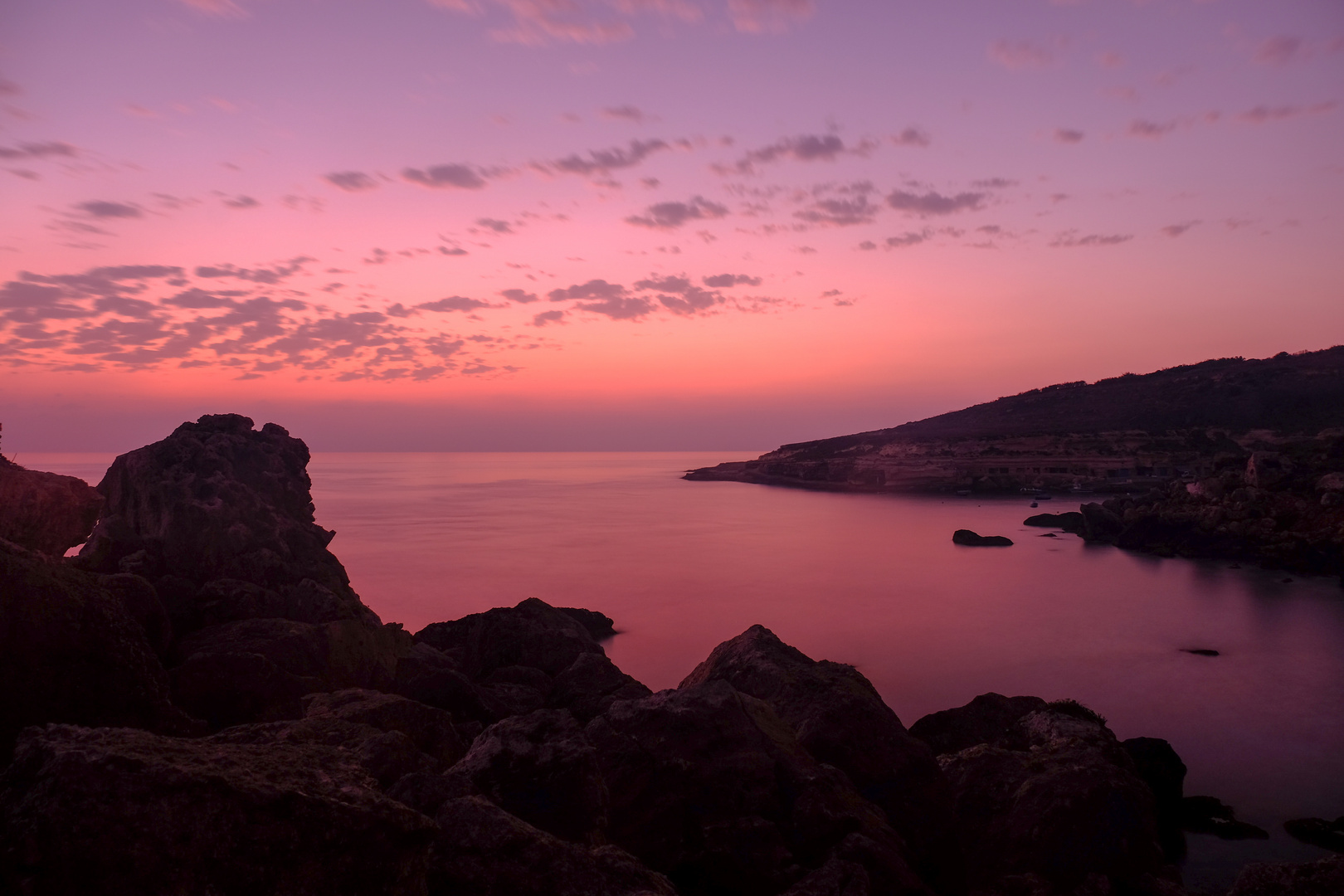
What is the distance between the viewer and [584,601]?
35.2m

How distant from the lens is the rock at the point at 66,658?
18.4 feet

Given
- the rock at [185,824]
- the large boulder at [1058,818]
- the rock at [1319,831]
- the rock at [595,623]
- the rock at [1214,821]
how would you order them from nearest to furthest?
the rock at [185,824], the large boulder at [1058,818], the rock at [1319,831], the rock at [1214,821], the rock at [595,623]

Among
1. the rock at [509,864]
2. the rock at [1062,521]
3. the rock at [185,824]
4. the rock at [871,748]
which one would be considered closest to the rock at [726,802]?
the rock at [871,748]

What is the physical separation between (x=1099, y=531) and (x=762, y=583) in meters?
28.4

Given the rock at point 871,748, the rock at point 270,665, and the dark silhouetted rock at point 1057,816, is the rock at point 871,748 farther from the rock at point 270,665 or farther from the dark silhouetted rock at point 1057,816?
the rock at point 270,665

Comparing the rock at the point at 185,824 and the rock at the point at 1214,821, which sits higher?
the rock at the point at 185,824

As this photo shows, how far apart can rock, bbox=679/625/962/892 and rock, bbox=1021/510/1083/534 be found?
5635 centimetres

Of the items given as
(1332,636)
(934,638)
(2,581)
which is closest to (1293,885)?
(2,581)

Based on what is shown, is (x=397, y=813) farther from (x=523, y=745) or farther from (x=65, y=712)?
(x=65, y=712)

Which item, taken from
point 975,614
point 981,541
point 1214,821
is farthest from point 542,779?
point 981,541

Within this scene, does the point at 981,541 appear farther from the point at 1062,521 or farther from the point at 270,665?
the point at 270,665

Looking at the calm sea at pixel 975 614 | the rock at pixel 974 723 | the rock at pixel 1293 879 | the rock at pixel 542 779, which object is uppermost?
the rock at pixel 542 779

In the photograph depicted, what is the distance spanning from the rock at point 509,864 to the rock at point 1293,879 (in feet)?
19.2

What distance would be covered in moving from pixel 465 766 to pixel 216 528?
11.2m
